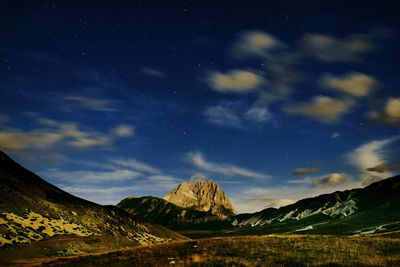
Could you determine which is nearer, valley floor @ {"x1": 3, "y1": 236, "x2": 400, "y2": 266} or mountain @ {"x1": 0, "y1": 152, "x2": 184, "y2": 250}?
valley floor @ {"x1": 3, "y1": 236, "x2": 400, "y2": 266}

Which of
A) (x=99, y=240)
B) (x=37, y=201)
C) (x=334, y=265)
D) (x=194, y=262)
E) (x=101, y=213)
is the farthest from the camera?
(x=101, y=213)

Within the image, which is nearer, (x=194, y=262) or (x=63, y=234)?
(x=194, y=262)

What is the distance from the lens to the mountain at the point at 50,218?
242 feet

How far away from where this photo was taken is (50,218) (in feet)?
299

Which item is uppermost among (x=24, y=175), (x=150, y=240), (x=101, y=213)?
(x=24, y=175)

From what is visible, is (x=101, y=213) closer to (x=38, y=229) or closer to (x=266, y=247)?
(x=38, y=229)

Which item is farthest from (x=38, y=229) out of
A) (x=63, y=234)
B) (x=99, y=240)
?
(x=99, y=240)

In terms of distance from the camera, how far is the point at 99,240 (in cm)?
8894

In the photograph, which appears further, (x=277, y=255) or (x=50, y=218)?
(x=50, y=218)

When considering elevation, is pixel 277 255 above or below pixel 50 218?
below

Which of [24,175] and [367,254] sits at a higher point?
[24,175]

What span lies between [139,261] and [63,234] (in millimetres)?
63064

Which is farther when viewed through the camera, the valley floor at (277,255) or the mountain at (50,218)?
the mountain at (50,218)

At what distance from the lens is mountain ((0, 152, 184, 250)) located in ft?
242
